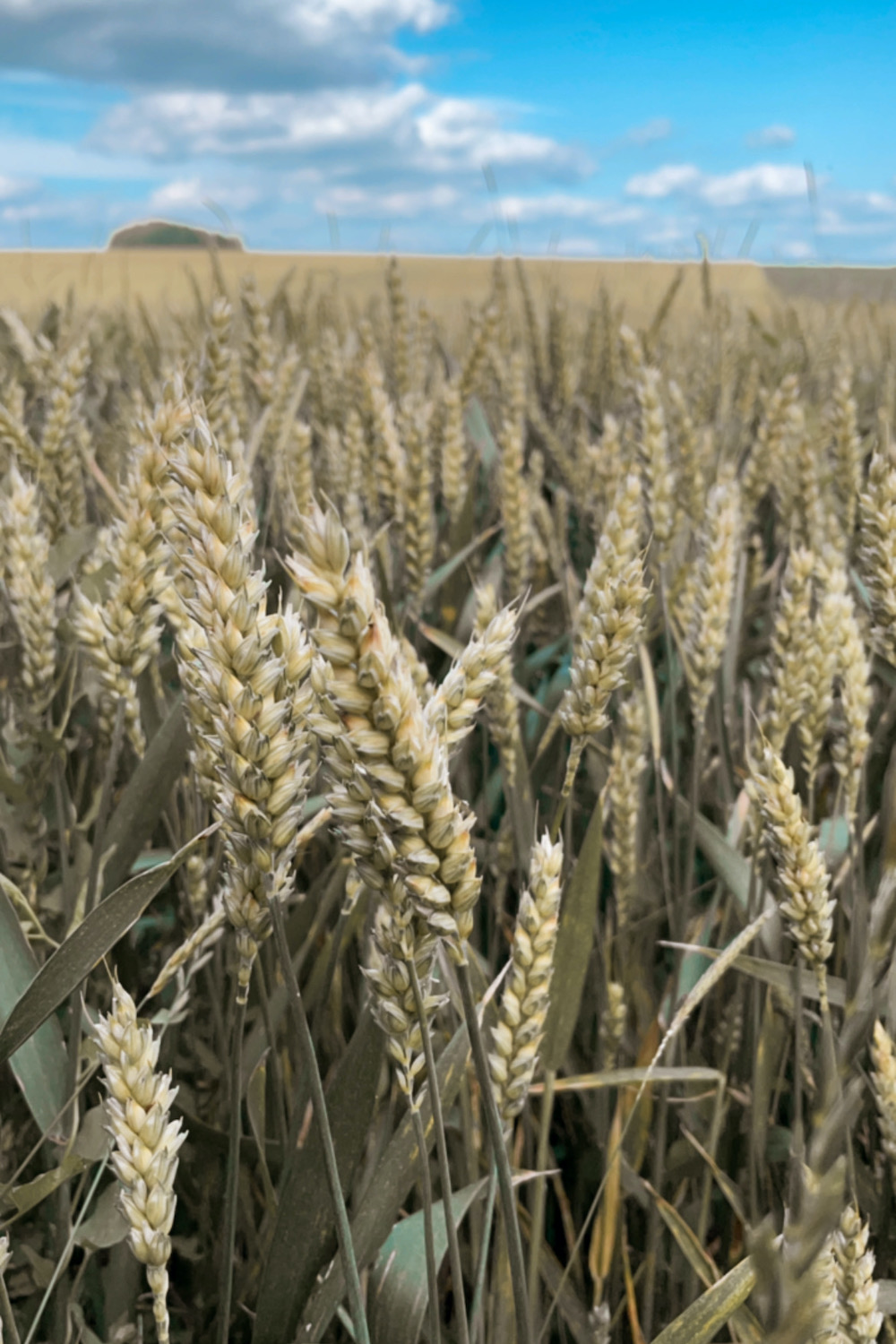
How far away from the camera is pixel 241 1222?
69cm

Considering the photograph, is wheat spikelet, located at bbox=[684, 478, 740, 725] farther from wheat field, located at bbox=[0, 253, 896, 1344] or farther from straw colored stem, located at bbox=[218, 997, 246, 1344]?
straw colored stem, located at bbox=[218, 997, 246, 1344]

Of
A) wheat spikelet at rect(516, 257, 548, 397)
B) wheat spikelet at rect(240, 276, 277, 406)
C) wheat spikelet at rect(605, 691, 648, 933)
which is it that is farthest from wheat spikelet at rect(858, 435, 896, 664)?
wheat spikelet at rect(516, 257, 548, 397)

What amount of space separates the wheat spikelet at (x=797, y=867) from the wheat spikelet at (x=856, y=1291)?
10 centimetres

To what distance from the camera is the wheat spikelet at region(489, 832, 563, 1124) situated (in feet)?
1.36

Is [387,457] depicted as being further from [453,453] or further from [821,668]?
[821,668]

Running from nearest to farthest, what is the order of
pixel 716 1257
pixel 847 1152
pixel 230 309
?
pixel 847 1152 → pixel 716 1257 → pixel 230 309

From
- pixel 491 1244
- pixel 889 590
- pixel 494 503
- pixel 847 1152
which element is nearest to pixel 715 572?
pixel 889 590

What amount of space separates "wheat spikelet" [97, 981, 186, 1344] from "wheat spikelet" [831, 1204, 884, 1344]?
0.26 meters

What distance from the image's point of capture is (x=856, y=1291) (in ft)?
1.38

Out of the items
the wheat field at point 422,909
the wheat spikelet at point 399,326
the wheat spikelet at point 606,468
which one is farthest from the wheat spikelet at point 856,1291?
the wheat spikelet at point 399,326

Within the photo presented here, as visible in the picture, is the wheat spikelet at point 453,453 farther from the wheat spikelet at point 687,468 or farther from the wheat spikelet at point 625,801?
the wheat spikelet at point 625,801

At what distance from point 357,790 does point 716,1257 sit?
0.71 metres

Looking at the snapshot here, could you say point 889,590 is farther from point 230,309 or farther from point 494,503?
point 494,503

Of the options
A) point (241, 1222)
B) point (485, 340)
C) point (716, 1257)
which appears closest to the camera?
point (241, 1222)
